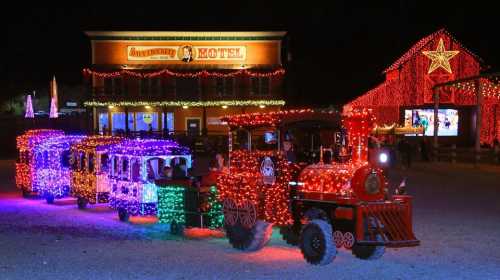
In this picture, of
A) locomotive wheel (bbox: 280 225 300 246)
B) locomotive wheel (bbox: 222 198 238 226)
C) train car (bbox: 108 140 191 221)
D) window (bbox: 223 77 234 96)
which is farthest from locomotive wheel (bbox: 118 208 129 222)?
window (bbox: 223 77 234 96)

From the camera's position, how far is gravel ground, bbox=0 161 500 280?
1160 centimetres

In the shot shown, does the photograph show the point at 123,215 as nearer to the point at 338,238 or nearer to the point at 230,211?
the point at 230,211

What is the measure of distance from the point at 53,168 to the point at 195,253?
35.9 ft

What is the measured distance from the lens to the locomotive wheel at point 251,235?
1344cm

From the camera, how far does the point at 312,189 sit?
1232cm

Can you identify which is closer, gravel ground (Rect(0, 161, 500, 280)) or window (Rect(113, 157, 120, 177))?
gravel ground (Rect(0, 161, 500, 280))

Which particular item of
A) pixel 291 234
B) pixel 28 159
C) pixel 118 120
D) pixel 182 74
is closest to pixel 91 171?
pixel 28 159

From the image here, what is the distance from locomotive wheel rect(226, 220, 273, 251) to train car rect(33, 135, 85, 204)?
9715mm

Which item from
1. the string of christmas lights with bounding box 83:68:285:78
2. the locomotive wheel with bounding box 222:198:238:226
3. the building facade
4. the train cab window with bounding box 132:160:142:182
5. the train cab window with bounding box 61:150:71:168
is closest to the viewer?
the locomotive wheel with bounding box 222:198:238:226

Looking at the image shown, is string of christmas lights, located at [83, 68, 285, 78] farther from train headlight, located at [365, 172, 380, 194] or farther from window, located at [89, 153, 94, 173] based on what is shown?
train headlight, located at [365, 172, 380, 194]

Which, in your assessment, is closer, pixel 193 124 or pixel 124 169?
pixel 124 169

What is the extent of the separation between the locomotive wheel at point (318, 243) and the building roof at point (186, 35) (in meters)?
46.5

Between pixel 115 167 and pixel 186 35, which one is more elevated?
pixel 186 35

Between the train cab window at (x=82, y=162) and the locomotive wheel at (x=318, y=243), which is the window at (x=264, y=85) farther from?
the locomotive wheel at (x=318, y=243)
